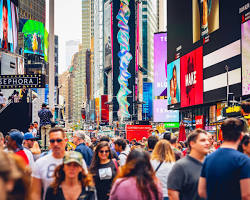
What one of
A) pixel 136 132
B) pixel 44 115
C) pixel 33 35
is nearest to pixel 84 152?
pixel 44 115

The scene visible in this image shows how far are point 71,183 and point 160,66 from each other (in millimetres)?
59250

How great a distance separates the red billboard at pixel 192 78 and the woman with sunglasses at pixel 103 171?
1146 inches

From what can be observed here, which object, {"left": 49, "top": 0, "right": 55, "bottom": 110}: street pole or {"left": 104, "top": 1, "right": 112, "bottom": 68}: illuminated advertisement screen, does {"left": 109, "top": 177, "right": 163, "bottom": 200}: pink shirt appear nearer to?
{"left": 49, "top": 0, "right": 55, "bottom": 110}: street pole

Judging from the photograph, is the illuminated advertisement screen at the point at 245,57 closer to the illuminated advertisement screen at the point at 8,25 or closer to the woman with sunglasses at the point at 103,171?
the illuminated advertisement screen at the point at 8,25

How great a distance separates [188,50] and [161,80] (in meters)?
22.9

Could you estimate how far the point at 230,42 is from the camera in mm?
30609

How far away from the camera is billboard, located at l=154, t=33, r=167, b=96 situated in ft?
206

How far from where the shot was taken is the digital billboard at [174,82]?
4441cm

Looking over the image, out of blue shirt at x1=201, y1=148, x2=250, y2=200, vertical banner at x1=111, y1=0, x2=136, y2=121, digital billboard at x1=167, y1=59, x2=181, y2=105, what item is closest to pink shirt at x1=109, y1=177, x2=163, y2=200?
blue shirt at x1=201, y1=148, x2=250, y2=200

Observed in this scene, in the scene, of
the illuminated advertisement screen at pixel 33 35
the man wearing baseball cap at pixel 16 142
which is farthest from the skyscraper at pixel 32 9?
the man wearing baseball cap at pixel 16 142

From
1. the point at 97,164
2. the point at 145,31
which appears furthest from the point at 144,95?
the point at 97,164

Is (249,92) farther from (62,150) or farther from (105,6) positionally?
(105,6)

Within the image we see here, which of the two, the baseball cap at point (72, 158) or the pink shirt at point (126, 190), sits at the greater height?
the baseball cap at point (72, 158)

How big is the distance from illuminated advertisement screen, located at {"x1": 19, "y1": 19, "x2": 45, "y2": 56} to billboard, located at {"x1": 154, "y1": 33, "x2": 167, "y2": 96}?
31.4 m
